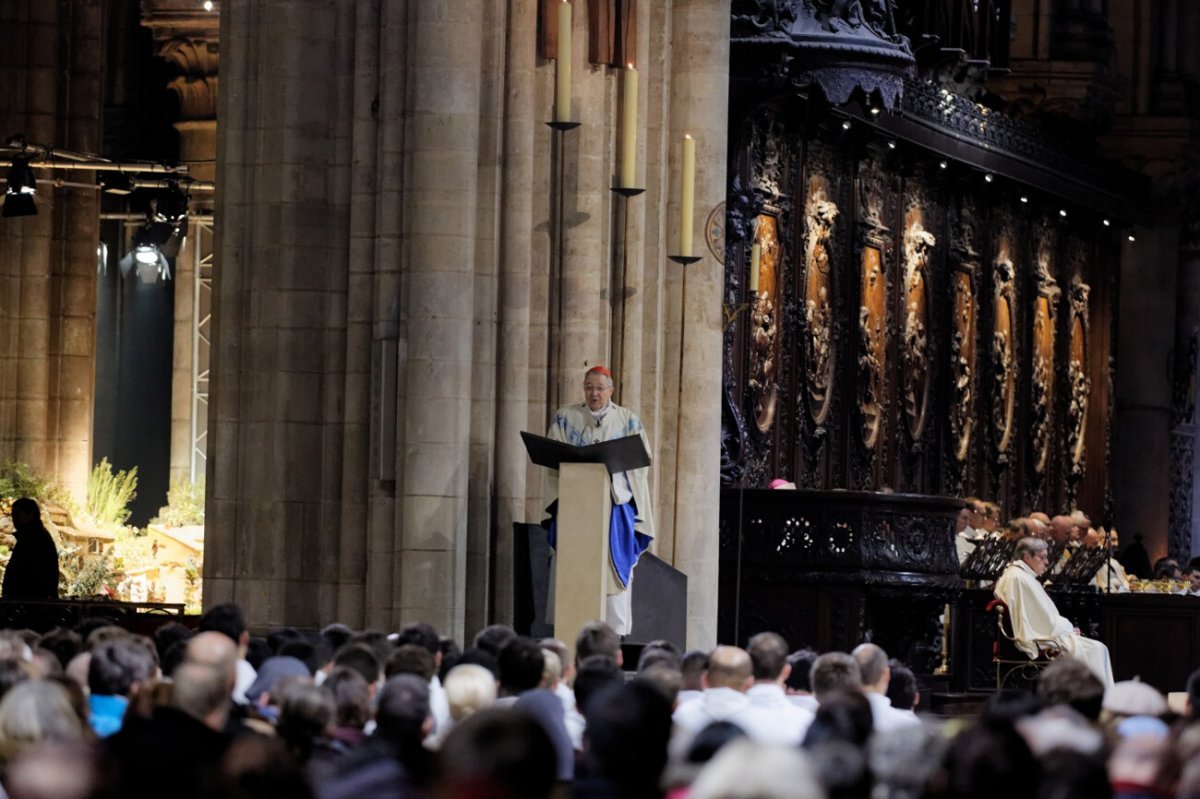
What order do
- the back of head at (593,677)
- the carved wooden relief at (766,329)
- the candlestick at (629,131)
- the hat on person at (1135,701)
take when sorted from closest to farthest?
the hat on person at (1135,701), the back of head at (593,677), the candlestick at (629,131), the carved wooden relief at (766,329)

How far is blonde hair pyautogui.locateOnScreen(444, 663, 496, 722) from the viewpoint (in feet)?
26.6

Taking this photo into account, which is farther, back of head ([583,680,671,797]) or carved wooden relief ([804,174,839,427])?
carved wooden relief ([804,174,839,427])

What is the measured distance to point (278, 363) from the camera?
14.8m

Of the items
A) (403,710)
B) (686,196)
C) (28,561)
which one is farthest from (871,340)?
(403,710)

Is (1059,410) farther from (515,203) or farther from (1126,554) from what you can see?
(515,203)

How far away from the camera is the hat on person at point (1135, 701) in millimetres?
8039

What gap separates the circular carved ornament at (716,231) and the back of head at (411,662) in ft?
26.1

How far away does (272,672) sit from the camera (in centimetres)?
920

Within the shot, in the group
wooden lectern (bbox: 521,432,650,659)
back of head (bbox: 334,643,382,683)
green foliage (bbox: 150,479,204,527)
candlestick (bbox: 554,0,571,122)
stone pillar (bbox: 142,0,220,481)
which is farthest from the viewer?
stone pillar (bbox: 142,0,220,481)

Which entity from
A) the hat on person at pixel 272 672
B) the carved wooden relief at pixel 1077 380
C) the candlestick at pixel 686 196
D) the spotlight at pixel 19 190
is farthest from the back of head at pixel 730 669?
the carved wooden relief at pixel 1077 380

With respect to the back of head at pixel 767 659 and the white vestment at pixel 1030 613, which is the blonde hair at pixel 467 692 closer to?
the back of head at pixel 767 659

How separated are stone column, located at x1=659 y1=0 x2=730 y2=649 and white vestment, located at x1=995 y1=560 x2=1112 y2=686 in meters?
2.23

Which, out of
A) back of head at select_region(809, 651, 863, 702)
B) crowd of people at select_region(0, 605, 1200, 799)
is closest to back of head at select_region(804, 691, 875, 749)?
crowd of people at select_region(0, 605, 1200, 799)

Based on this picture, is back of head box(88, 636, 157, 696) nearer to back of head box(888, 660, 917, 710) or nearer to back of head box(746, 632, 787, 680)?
back of head box(746, 632, 787, 680)
